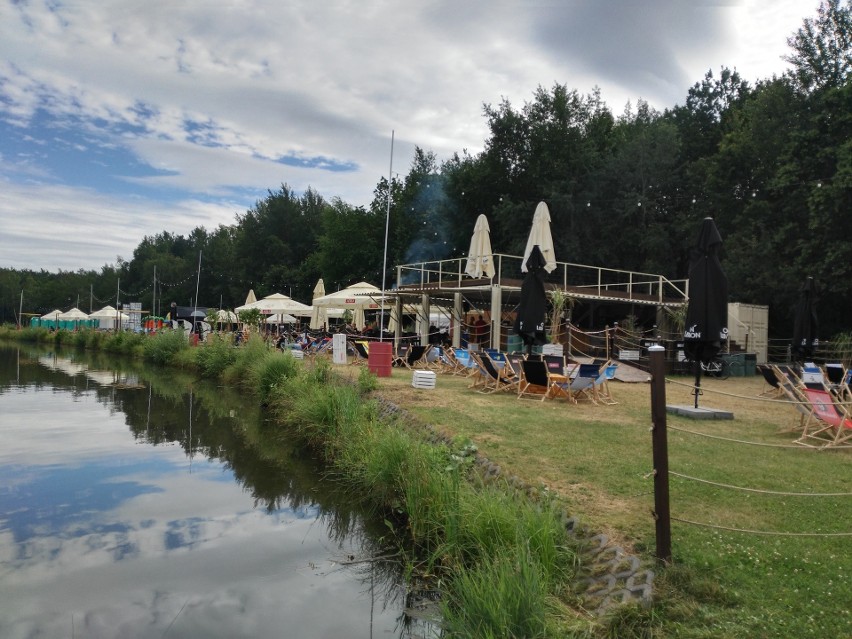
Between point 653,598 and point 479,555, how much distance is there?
4.52ft

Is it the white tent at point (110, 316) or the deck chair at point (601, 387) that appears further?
the white tent at point (110, 316)

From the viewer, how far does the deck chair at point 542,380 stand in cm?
973

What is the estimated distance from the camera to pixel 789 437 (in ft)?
23.3

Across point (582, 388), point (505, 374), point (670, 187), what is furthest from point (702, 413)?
point (670, 187)

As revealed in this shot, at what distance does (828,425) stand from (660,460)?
468 cm

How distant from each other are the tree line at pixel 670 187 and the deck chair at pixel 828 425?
45.6 feet

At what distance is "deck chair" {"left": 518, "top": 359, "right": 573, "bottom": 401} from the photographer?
9.73 m

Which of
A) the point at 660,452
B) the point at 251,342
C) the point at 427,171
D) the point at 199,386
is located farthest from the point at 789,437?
the point at 427,171

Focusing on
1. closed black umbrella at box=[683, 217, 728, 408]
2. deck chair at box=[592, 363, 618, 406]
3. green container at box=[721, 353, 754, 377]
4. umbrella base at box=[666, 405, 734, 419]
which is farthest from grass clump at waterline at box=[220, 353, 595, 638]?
green container at box=[721, 353, 754, 377]

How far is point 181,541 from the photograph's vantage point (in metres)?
5.84

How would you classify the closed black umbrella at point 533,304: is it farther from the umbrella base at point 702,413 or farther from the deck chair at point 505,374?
the umbrella base at point 702,413

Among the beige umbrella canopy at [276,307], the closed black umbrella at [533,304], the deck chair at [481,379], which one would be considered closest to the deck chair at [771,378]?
the closed black umbrella at [533,304]

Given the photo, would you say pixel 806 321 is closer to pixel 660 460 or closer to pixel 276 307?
pixel 660 460

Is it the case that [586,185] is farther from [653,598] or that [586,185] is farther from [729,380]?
[653,598]
